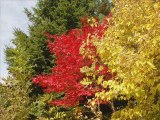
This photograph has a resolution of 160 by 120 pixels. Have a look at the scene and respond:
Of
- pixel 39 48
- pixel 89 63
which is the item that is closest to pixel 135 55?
pixel 89 63

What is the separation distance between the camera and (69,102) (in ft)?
45.3

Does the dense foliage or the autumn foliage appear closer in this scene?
the dense foliage

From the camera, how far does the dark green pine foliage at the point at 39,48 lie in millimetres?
16703

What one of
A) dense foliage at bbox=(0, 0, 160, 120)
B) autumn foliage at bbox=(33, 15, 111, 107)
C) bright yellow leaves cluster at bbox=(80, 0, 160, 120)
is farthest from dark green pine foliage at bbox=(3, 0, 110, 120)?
bright yellow leaves cluster at bbox=(80, 0, 160, 120)

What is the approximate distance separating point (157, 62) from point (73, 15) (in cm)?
1033

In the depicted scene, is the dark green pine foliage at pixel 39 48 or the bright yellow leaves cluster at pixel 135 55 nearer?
the bright yellow leaves cluster at pixel 135 55

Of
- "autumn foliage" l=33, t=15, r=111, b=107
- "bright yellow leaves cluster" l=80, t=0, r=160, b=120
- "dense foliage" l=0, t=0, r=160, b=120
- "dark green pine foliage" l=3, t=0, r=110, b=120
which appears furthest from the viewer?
"dark green pine foliage" l=3, t=0, r=110, b=120

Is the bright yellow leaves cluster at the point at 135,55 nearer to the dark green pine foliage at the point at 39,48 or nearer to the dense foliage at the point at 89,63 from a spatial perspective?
the dense foliage at the point at 89,63

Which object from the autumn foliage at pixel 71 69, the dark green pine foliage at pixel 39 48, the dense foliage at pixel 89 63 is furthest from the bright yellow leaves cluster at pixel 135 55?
the dark green pine foliage at pixel 39 48

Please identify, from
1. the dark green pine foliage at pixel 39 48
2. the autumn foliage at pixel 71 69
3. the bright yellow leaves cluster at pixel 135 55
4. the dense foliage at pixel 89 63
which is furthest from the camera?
the dark green pine foliage at pixel 39 48

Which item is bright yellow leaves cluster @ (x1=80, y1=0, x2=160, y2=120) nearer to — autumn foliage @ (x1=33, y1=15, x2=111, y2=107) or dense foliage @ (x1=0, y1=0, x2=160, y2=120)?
dense foliage @ (x1=0, y1=0, x2=160, y2=120)

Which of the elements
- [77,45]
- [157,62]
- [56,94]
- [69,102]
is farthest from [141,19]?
[56,94]

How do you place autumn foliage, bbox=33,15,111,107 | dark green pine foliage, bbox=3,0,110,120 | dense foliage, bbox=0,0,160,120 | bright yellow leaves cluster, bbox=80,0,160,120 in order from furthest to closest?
dark green pine foliage, bbox=3,0,110,120, autumn foliage, bbox=33,15,111,107, dense foliage, bbox=0,0,160,120, bright yellow leaves cluster, bbox=80,0,160,120

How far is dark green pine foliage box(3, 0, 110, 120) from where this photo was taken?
1670cm
